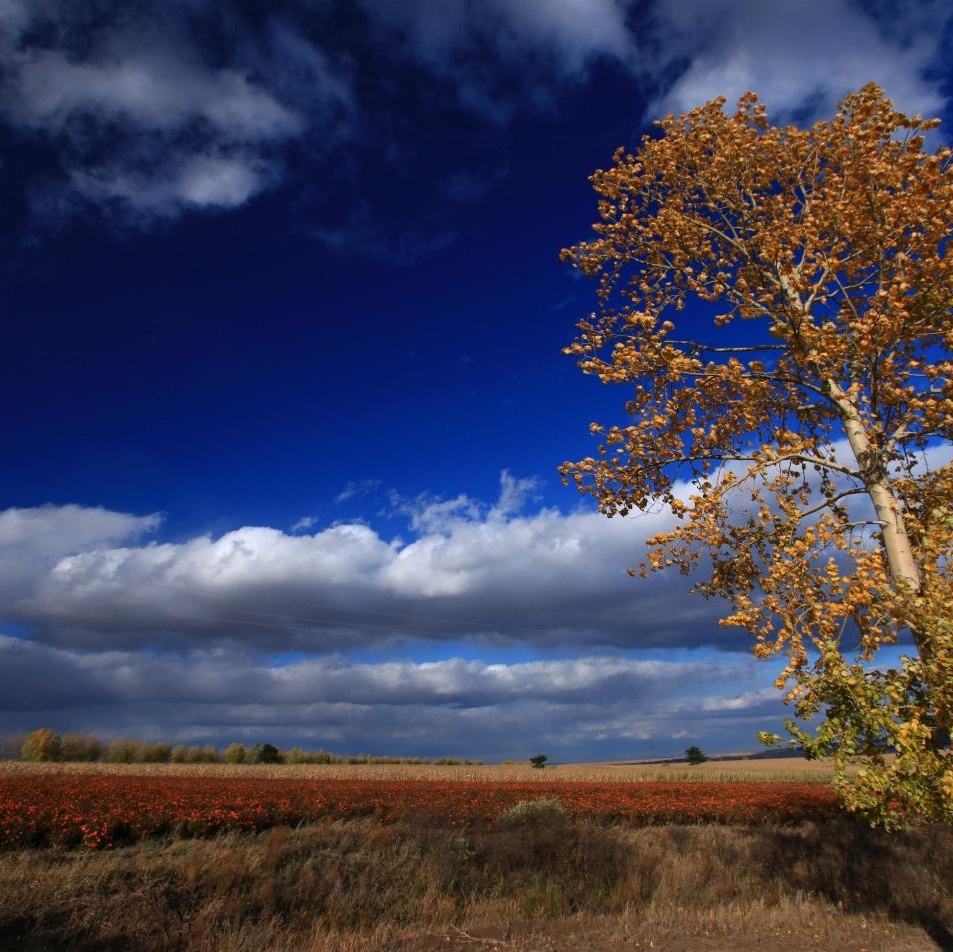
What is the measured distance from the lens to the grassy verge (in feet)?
30.3

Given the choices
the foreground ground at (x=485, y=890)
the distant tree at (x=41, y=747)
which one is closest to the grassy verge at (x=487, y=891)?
the foreground ground at (x=485, y=890)

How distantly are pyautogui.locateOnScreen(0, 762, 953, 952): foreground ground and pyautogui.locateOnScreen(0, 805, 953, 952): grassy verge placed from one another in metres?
0.04

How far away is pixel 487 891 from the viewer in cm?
1281

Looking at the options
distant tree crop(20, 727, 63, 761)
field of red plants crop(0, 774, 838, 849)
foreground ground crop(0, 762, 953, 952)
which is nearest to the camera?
foreground ground crop(0, 762, 953, 952)

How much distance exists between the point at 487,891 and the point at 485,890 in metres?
0.04

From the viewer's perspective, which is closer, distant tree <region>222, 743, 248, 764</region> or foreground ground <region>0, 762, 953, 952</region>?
foreground ground <region>0, 762, 953, 952</region>

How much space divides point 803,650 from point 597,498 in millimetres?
2696

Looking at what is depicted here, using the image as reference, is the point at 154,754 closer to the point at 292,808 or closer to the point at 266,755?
the point at 266,755

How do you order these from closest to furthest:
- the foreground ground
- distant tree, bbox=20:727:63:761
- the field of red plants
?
the foreground ground → the field of red plants → distant tree, bbox=20:727:63:761

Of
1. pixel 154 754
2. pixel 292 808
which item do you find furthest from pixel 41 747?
pixel 292 808

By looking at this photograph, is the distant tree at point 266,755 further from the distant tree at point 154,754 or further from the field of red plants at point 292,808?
the field of red plants at point 292,808

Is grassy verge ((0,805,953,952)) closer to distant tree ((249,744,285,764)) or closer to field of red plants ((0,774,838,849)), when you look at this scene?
field of red plants ((0,774,838,849))

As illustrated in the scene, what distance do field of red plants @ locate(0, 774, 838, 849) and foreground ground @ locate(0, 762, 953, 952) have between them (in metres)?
0.57

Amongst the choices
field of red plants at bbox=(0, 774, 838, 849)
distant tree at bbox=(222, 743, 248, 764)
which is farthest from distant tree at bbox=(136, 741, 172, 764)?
field of red plants at bbox=(0, 774, 838, 849)
